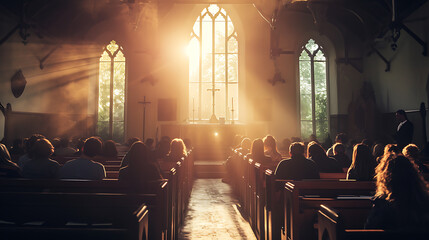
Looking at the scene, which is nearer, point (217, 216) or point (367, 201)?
point (367, 201)

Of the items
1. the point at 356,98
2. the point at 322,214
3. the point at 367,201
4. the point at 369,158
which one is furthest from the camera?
the point at 356,98

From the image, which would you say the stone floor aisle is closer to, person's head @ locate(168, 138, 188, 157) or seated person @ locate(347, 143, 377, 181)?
person's head @ locate(168, 138, 188, 157)

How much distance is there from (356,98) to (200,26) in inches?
251

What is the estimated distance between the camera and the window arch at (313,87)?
1215 cm

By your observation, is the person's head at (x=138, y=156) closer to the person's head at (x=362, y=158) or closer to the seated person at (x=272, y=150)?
the person's head at (x=362, y=158)

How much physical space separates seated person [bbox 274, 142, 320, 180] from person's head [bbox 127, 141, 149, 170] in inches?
52.1

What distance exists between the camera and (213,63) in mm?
12430

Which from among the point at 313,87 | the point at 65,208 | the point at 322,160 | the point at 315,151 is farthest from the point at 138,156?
the point at 313,87

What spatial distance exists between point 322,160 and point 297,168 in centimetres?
93

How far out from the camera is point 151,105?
11.7 m

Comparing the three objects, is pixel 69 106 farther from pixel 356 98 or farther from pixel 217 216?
pixel 356 98

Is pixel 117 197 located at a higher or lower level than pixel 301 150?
lower

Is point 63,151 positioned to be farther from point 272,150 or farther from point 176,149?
point 272,150

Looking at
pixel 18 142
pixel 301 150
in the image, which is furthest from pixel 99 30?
pixel 301 150
